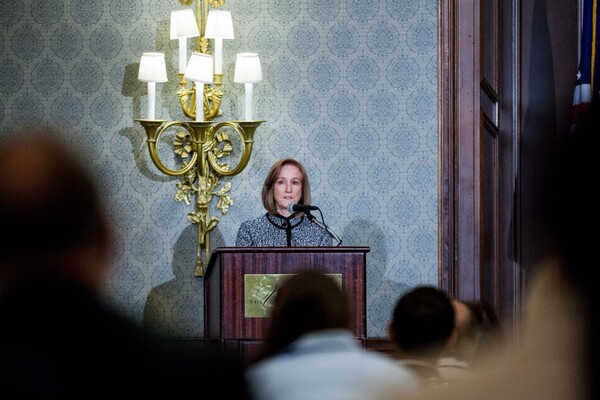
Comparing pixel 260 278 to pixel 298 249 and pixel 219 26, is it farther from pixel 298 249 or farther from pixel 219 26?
pixel 219 26

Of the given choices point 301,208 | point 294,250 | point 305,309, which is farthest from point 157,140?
point 305,309

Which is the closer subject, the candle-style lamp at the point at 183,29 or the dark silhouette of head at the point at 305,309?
the dark silhouette of head at the point at 305,309

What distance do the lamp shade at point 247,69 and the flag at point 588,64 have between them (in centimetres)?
163

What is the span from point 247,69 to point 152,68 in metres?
0.50

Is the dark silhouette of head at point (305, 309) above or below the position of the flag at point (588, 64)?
below

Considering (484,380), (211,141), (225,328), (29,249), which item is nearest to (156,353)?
(29,249)

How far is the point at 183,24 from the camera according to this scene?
5.30m

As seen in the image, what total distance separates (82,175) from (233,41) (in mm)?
4440

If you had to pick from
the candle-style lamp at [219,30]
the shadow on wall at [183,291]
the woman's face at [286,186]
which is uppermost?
the candle-style lamp at [219,30]

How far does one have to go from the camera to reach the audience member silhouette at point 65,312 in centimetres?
107

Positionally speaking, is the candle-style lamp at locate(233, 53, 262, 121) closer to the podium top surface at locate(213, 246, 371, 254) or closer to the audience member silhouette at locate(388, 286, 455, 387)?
the podium top surface at locate(213, 246, 371, 254)

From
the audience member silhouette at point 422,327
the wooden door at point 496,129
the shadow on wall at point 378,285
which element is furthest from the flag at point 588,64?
the audience member silhouette at point 422,327

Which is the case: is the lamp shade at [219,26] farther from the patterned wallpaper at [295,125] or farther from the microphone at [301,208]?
the microphone at [301,208]

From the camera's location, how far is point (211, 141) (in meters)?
5.44
